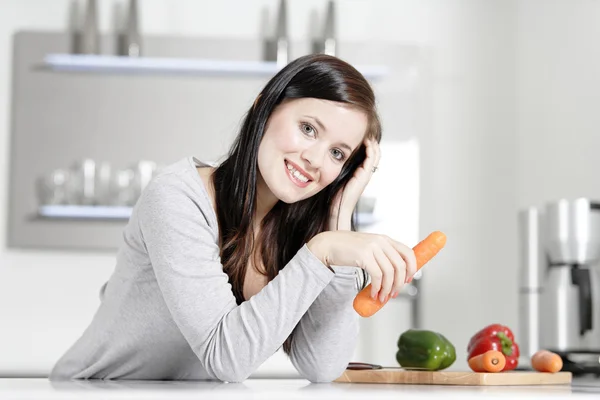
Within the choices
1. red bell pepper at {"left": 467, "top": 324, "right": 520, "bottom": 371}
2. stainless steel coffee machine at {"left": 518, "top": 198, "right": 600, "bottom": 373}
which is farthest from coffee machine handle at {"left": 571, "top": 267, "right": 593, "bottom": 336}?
red bell pepper at {"left": 467, "top": 324, "right": 520, "bottom": 371}

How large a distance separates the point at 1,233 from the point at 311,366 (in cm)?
225

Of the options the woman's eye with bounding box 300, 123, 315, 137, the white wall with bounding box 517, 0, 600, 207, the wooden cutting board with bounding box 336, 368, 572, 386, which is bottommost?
the wooden cutting board with bounding box 336, 368, 572, 386

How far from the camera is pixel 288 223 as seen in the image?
1734mm

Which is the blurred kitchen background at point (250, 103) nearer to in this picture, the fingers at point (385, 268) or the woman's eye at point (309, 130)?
the woman's eye at point (309, 130)

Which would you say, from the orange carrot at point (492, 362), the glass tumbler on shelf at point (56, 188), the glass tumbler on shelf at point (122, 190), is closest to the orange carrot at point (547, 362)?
the orange carrot at point (492, 362)

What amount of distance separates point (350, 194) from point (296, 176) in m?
0.19

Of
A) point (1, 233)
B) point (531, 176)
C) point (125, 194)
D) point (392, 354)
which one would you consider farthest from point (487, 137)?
point (1, 233)

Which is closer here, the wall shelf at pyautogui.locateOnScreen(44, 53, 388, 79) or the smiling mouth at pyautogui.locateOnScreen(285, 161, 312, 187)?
the smiling mouth at pyautogui.locateOnScreen(285, 161, 312, 187)

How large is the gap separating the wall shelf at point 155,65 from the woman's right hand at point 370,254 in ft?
7.18

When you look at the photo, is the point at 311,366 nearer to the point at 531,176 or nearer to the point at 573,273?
the point at 573,273

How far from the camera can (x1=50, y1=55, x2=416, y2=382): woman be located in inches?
53.5

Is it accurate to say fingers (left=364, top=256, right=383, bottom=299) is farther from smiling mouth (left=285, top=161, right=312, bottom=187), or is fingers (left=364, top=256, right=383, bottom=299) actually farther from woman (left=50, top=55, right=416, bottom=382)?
smiling mouth (left=285, top=161, right=312, bottom=187)

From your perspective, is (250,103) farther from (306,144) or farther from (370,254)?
(370,254)

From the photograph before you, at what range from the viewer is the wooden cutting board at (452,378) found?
61.4 inches
